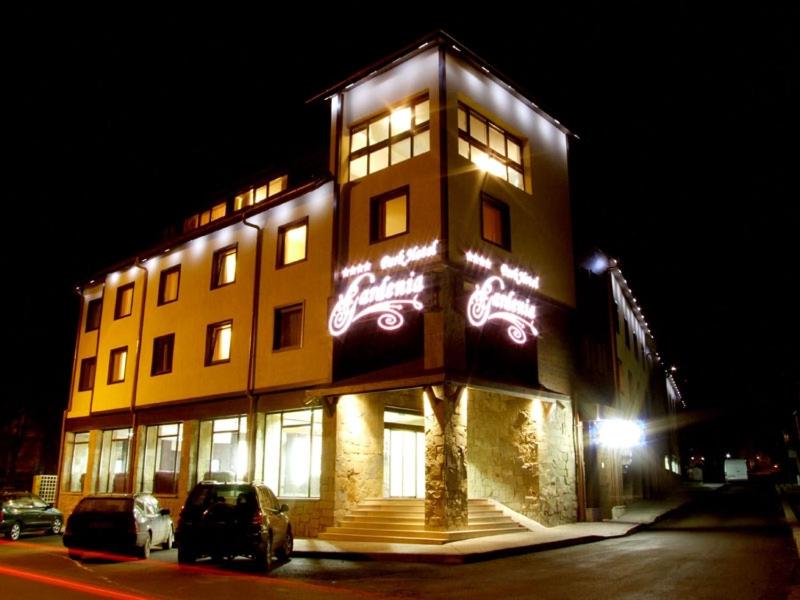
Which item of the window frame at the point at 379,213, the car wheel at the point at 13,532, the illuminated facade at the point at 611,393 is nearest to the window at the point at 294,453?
the window frame at the point at 379,213

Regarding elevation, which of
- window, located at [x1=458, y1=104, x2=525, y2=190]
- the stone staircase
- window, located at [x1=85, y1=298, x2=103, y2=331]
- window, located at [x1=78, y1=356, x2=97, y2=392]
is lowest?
Answer: the stone staircase

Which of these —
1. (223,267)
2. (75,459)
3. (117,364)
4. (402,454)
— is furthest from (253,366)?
(75,459)

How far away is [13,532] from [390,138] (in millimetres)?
17238

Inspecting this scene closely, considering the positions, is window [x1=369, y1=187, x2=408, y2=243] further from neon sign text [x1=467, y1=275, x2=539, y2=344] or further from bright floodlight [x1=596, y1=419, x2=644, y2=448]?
bright floodlight [x1=596, y1=419, x2=644, y2=448]

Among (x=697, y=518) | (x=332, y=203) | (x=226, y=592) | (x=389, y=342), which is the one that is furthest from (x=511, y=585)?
(x=697, y=518)

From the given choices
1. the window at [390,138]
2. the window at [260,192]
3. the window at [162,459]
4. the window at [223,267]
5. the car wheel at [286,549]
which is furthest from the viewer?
the window at [260,192]

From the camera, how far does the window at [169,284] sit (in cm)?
2711

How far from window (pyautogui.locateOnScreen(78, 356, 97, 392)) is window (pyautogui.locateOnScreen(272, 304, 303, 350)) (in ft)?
41.9

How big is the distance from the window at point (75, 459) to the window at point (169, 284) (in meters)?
7.62

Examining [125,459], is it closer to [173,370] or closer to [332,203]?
[173,370]

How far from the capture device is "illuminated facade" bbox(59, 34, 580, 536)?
733 inches

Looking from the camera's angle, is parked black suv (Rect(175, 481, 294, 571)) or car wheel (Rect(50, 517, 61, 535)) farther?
car wheel (Rect(50, 517, 61, 535))

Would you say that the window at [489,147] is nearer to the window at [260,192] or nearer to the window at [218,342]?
the window at [260,192]

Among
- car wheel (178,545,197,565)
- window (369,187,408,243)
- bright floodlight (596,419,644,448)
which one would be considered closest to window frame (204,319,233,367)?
window (369,187,408,243)
